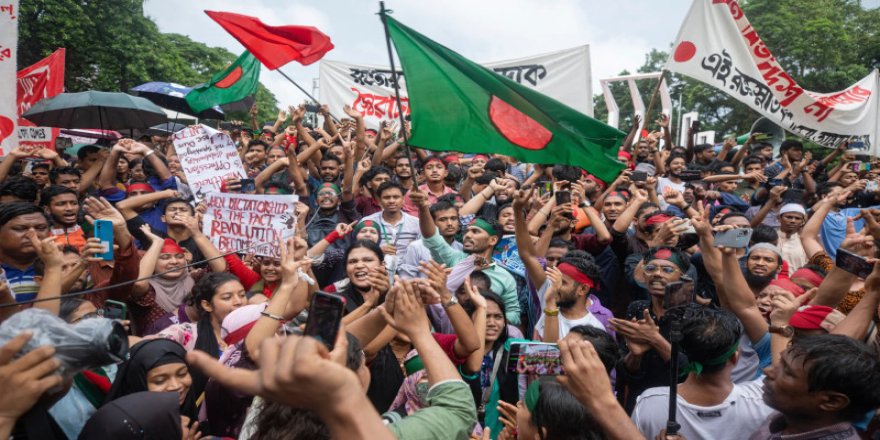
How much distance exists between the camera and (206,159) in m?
6.39

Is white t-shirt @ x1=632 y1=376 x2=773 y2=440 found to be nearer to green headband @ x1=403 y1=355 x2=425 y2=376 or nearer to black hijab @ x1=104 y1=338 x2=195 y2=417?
green headband @ x1=403 y1=355 x2=425 y2=376

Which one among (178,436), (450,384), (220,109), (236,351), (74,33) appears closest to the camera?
(450,384)

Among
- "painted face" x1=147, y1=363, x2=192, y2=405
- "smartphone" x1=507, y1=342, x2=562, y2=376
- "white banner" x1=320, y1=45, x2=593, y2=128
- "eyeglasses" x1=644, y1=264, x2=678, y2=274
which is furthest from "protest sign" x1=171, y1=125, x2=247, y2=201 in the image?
"smartphone" x1=507, y1=342, x2=562, y2=376

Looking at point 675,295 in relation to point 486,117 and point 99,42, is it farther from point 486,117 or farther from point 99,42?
point 99,42

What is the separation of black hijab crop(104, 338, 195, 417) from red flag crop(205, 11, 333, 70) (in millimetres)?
4102

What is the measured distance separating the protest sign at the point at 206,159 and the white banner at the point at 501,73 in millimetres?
3405

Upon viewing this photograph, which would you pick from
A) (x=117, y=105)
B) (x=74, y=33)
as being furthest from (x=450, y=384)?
(x=74, y=33)

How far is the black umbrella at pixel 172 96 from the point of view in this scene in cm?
1136

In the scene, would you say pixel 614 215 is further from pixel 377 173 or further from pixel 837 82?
pixel 837 82

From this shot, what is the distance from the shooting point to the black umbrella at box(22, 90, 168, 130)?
7.36m

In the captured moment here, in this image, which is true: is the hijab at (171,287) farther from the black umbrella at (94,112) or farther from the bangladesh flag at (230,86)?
the bangladesh flag at (230,86)

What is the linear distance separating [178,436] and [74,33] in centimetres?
2432

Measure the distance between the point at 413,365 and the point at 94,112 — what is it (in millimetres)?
6772

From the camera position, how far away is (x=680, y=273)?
4.16 metres
